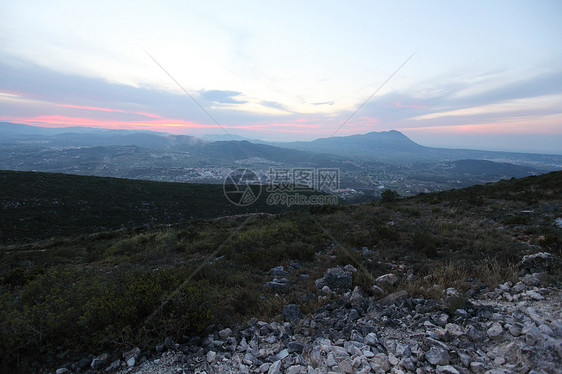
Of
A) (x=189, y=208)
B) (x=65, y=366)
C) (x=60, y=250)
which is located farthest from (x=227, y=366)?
(x=189, y=208)

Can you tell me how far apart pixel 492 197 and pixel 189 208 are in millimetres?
34063

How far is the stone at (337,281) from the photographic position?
5.00 meters

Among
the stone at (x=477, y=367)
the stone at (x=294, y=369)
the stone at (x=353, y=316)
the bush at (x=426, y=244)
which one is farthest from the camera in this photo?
the bush at (x=426, y=244)

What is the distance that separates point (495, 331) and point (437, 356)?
98 cm

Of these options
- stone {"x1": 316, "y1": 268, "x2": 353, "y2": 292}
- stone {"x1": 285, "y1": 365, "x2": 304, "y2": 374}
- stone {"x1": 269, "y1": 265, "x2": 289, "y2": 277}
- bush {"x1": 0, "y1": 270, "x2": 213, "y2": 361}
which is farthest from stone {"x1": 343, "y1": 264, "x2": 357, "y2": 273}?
bush {"x1": 0, "y1": 270, "x2": 213, "y2": 361}

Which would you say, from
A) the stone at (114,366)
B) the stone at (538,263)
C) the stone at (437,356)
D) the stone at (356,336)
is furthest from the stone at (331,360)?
the stone at (538,263)

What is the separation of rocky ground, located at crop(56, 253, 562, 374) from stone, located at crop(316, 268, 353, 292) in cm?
85

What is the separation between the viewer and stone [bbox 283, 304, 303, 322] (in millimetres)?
3861

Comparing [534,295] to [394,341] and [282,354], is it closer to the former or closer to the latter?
[394,341]

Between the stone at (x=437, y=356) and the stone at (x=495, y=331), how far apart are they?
31.0 inches

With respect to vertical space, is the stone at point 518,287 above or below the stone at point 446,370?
above

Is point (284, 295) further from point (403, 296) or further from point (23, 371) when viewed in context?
point (23, 371)

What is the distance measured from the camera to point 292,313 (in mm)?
3949

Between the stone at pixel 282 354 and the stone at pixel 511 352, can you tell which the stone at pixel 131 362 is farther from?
the stone at pixel 511 352
